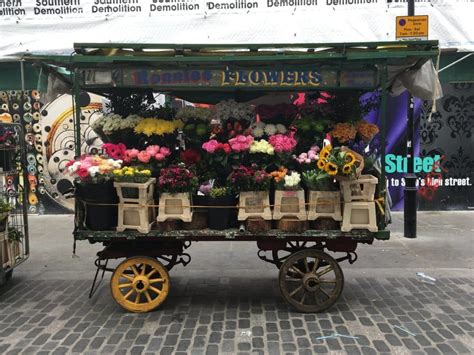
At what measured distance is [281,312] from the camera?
479 centimetres

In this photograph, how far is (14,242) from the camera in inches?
225

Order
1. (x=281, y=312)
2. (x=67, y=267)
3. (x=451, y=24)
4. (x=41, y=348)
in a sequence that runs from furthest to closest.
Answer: (x=451, y=24), (x=67, y=267), (x=281, y=312), (x=41, y=348)

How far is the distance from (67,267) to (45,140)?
4516 millimetres

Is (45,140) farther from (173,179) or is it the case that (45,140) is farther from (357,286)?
(357,286)

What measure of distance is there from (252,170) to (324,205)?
77 centimetres

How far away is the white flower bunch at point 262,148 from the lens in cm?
471

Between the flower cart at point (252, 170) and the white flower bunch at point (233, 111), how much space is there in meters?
0.17

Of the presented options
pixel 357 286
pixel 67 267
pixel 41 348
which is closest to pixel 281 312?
pixel 357 286

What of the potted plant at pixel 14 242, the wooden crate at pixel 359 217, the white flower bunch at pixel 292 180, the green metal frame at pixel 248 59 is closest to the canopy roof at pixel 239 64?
the green metal frame at pixel 248 59

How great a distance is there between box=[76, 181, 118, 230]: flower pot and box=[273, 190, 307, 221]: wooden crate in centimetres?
156

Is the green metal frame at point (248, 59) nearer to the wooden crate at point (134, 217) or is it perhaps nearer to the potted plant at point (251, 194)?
the wooden crate at point (134, 217)

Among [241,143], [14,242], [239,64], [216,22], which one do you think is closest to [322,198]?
[241,143]

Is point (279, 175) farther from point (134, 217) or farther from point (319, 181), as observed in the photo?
point (134, 217)

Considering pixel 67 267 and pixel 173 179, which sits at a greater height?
pixel 173 179
